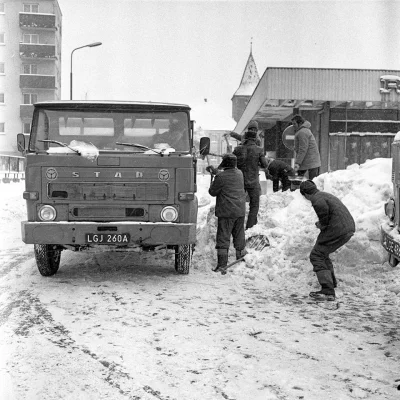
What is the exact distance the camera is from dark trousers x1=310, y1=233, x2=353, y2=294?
21.9 ft

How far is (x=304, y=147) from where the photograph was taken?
10.5 metres

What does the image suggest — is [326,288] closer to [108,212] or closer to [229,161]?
[229,161]

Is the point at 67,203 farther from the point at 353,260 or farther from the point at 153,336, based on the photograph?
the point at 353,260

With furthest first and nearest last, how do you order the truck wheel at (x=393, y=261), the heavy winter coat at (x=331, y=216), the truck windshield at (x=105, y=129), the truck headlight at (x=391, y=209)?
1. the truck windshield at (x=105, y=129)
2. the heavy winter coat at (x=331, y=216)
3. the truck headlight at (x=391, y=209)
4. the truck wheel at (x=393, y=261)

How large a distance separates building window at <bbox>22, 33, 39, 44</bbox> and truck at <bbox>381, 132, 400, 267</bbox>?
150 feet

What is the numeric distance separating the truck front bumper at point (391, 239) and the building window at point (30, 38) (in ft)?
150

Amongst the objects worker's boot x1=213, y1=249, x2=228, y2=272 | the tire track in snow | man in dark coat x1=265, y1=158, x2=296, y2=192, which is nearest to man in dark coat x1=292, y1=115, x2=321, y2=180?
Answer: man in dark coat x1=265, y1=158, x2=296, y2=192

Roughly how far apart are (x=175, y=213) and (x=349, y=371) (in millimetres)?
3488

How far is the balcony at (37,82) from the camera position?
149 feet

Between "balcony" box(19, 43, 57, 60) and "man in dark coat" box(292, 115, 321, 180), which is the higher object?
"balcony" box(19, 43, 57, 60)

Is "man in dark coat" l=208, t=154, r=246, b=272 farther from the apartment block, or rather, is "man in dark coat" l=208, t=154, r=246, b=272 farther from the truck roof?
the apartment block

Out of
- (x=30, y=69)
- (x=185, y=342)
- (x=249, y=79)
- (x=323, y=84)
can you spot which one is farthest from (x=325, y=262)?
(x=249, y=79)

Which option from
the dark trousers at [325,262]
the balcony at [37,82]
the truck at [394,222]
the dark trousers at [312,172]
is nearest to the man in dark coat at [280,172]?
the dark trousers at [312,172]

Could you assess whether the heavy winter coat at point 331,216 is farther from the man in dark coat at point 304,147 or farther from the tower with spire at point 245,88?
the tower with spire at point 245,88
